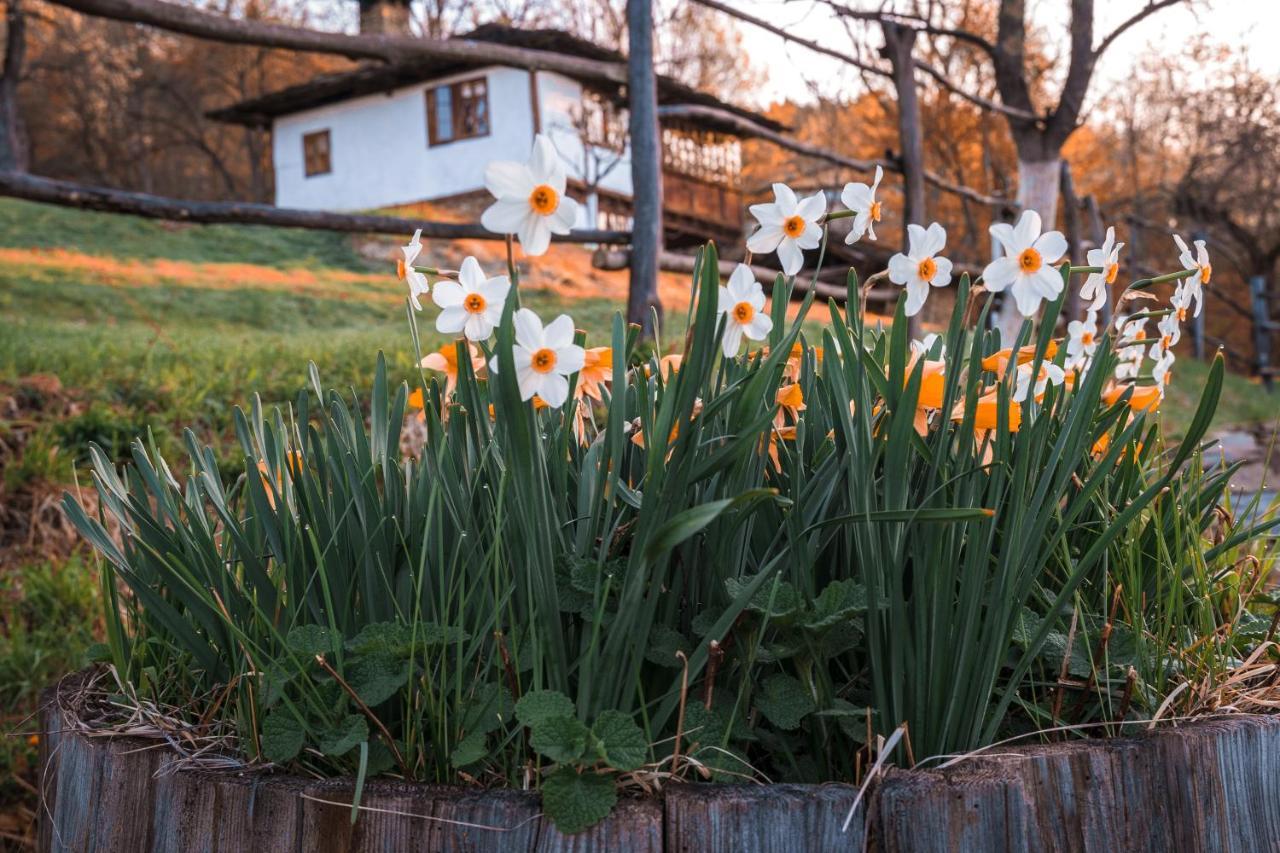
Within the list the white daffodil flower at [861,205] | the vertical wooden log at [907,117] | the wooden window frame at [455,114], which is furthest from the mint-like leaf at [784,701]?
the wooden window frame at [455,114]

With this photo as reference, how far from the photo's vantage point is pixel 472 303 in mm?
885

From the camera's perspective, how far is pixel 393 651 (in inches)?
34.1

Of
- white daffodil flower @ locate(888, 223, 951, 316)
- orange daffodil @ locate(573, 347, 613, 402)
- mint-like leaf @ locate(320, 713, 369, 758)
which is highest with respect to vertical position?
white daffodil flower @ locate(888, 223, 951, 316)

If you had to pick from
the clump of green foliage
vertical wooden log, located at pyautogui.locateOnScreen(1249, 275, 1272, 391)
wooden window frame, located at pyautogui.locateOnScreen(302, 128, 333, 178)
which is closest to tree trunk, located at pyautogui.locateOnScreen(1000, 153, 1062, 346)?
vertical wooden log, located at pyautogui.locateOnScreen(1249, 275, 1272, 391)

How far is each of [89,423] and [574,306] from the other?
4.52 meters

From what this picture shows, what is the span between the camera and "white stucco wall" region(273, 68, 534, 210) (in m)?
15.4

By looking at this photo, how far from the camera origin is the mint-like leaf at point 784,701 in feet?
2.79

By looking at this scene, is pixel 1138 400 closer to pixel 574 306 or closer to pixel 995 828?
pixel 995 828

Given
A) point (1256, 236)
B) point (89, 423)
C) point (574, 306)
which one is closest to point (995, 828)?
point (89, 423)

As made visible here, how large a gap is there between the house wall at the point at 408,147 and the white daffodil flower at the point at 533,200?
1381 centimetres

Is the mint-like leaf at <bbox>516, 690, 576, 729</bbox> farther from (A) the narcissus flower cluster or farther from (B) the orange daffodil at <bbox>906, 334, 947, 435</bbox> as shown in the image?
(B) the orange daffodil at <bbox>906, 334, 947, 435</bbox>

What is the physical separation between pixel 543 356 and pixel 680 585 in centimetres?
26

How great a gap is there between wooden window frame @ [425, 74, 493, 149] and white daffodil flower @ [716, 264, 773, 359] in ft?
50.5

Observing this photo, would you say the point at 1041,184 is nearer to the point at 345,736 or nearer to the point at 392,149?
the point at 345,736
